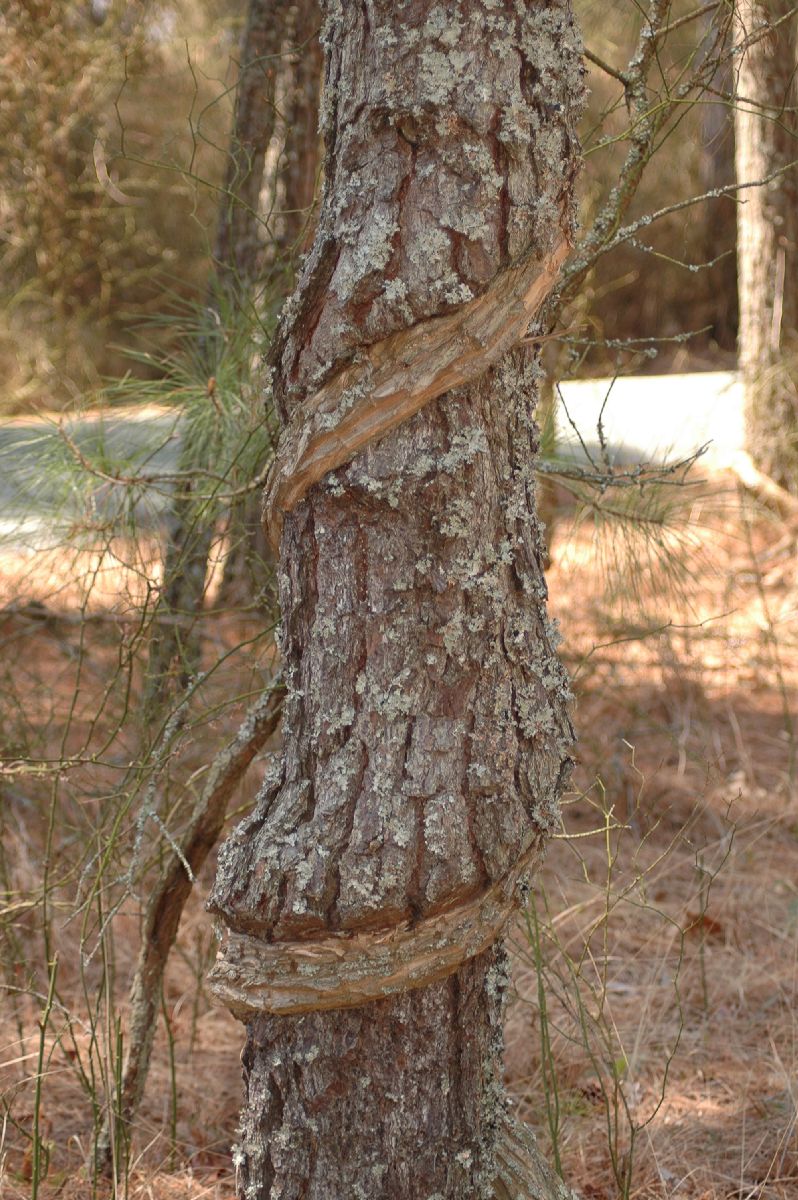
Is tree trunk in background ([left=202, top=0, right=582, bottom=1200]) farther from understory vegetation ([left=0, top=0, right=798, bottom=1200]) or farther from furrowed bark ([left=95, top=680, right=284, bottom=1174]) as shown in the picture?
furrowed bark ([left=95, top=680, right=284, bottom=1174])

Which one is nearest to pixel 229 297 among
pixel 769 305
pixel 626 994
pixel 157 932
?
pixel 157 932

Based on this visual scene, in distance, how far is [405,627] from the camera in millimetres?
1002

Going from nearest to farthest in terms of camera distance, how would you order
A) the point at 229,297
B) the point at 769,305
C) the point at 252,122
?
1. the point at 229,297
2. the point at 252,122
3. the point at 769,305

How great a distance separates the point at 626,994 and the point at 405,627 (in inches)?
47.1

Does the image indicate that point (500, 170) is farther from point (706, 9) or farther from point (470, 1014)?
point (470, 1014)

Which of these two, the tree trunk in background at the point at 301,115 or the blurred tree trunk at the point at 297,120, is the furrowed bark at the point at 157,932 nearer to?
the blurred tree trunk at the point at 297,120

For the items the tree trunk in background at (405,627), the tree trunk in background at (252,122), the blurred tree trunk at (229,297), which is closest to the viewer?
the tree trunk in background at (405,627)

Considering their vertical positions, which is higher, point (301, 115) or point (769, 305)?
point (769, 305)

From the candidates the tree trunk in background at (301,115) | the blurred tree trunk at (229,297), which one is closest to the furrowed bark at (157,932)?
the blurred tree trunk at (229,297)

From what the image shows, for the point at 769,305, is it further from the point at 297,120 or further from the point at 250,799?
the point at 250,799

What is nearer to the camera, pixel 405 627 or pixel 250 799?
pixel 405 627

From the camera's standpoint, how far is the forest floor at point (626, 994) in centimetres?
138

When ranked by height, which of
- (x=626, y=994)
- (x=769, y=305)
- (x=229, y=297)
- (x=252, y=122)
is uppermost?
(x=769, y=305)

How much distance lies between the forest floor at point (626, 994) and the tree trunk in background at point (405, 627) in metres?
0.20
